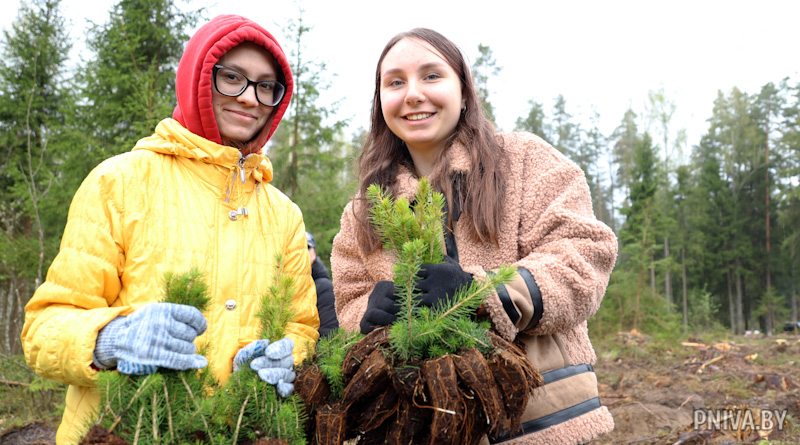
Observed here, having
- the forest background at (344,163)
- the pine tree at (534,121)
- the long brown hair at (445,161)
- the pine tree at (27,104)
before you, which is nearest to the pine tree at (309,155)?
the forest background at (344,163)

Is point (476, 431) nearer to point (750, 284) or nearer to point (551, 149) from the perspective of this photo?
point (551, 149)

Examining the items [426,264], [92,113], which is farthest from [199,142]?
[92,113]

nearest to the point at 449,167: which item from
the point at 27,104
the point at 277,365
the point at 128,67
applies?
the point at 277,365

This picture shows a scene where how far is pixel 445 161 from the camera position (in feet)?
7.63

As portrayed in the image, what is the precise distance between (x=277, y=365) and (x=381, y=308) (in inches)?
14.9

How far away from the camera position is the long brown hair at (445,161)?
218 cm

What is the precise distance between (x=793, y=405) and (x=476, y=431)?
615 cm

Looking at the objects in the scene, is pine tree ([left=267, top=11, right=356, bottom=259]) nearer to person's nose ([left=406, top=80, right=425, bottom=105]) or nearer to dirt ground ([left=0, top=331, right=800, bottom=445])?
dirt ground ([left=0, top=331, right=800, bottom=445])

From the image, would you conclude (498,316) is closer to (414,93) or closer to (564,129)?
(414,93)

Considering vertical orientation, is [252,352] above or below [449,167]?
below

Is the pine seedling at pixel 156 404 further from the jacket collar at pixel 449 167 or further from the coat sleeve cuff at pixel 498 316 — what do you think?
the jacket collar at pixel 449 167

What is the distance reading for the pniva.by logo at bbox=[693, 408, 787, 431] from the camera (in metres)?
5.57

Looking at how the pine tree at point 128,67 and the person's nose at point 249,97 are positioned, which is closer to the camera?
the person's nose at point 249,97

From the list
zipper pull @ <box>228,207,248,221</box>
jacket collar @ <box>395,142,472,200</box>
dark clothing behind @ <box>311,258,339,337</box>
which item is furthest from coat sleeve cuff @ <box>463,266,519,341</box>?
dark clothing behind @ <box>311,258,339,337</box>
